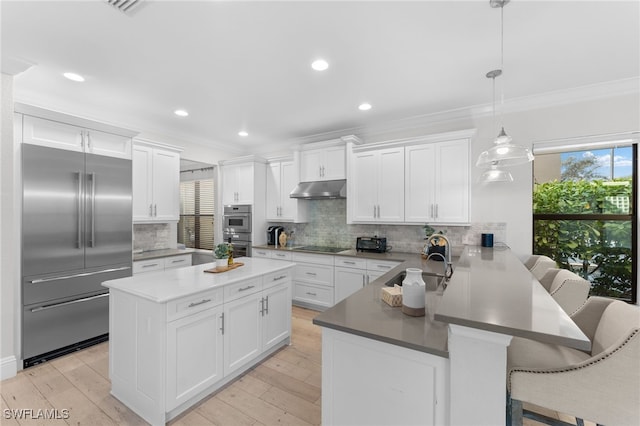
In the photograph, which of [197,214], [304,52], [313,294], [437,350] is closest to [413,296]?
[437,350]

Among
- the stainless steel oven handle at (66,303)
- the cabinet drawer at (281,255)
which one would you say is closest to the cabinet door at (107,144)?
the stainless steel oven handle at (66,303)

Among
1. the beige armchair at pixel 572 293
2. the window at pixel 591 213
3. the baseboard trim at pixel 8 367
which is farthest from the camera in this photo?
the window at pixel 591 213

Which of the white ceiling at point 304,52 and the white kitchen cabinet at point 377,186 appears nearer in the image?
the white ceiling at point 304,52

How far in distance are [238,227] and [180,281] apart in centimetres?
285

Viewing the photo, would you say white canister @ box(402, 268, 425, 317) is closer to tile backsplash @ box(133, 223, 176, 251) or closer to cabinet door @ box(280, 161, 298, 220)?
cabinet door @ box(280, 161, 298, 220)

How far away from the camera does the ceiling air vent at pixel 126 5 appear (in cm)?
172

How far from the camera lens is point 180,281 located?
2.17 metres

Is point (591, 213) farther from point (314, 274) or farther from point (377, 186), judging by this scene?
point (314, 274)

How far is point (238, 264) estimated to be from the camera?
9.05 feet

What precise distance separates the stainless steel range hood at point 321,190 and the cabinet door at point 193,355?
2401mm

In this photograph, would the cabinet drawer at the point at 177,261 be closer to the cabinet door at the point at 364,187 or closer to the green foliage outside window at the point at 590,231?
the cabinet door at the point at 364,187

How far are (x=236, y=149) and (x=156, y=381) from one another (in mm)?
4478

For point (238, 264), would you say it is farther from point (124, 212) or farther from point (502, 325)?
point (502, 325)

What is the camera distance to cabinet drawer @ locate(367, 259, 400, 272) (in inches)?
139
